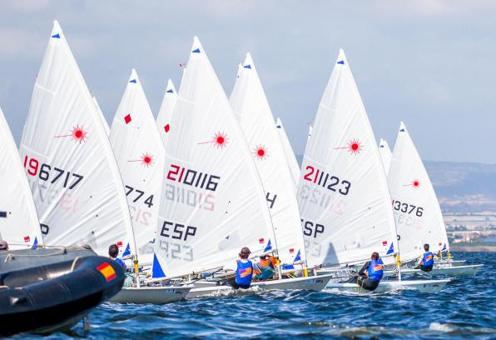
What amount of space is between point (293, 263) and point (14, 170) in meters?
9.72

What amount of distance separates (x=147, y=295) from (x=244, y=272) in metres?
2.74

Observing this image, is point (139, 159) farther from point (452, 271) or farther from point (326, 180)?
point (452, 271)

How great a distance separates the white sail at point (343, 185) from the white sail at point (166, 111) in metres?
7.89

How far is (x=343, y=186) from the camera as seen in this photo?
1420 inches

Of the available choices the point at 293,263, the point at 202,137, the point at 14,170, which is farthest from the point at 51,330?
the point at 293,263

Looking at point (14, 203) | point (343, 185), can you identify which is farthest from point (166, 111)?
point (14, 203)

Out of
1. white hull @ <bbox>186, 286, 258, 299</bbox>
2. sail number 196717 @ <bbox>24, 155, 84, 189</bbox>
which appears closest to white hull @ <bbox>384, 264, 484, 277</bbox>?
white hull @ <bbox>186, 286, 258, 299</bbox>

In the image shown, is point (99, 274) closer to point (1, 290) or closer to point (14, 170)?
point (1, 290)

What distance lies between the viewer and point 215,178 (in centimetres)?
2988

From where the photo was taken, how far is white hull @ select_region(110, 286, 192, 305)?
89.2 feet

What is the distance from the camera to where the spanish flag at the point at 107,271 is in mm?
18938

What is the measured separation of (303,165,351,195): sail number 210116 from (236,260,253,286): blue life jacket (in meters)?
8.31

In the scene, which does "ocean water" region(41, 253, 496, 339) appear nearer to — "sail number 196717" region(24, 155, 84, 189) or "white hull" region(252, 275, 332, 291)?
"white hull" region(252, 275, 332, 291)

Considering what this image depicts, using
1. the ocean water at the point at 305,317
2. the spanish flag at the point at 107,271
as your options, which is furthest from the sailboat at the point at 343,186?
the spanish flag at the point at 107,271
